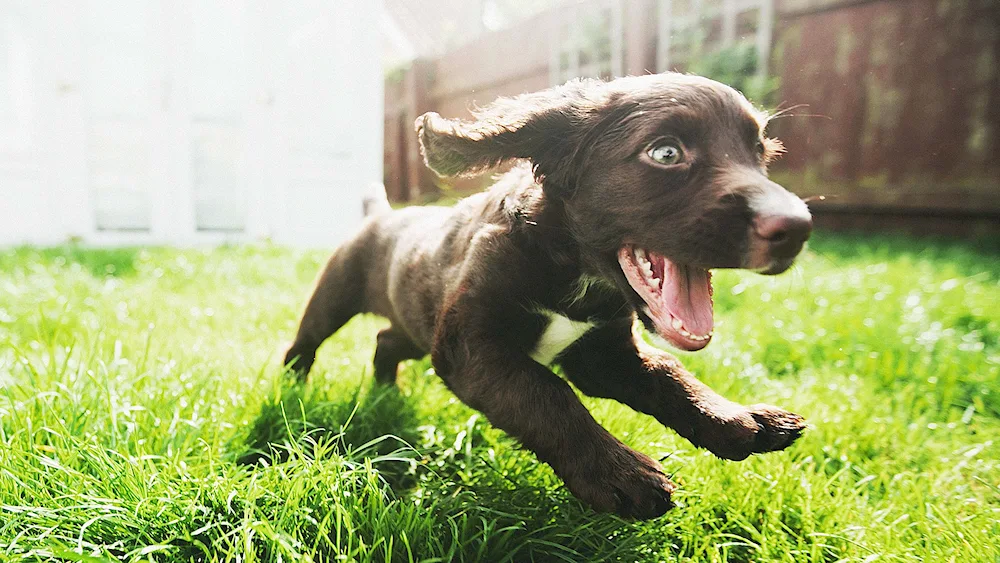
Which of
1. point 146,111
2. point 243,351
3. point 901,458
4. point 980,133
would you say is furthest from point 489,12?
point 901,458

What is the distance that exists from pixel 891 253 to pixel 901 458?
4.51 metres

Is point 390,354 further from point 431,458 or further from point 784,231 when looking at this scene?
point 784,231

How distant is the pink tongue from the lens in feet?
5.42

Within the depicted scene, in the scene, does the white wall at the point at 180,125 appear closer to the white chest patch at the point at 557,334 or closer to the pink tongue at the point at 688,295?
the white chest patch at the point at 557,334

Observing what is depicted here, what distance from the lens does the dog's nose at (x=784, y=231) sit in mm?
1412

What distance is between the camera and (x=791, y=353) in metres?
3.44

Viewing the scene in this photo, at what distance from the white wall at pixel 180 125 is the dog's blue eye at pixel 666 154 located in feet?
Result: 21.2

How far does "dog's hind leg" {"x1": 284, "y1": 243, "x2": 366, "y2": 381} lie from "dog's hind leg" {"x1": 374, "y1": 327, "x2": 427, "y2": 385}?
185mm

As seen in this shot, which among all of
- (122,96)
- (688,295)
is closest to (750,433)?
(688,295)

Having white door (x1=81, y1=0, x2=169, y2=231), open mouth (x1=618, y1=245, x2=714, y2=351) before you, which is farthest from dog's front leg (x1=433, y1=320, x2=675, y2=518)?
white door (x1=81, y1=0, x2=169, y2=231)

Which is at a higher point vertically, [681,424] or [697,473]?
[681,424]

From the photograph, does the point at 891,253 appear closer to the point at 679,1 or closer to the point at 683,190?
the point at 679,1

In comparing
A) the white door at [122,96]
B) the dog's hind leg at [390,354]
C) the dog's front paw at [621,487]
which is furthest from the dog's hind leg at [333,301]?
the white door at [122,96]

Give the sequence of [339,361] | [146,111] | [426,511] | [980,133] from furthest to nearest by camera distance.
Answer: [146,111] → [980,133] → [339,361] → [426,511]
